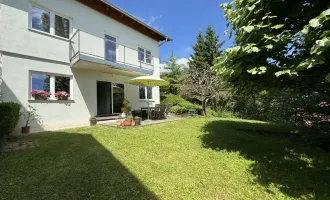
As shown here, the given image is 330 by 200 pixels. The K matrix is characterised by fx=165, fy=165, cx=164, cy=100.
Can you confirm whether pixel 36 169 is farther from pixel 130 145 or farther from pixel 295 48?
pixel 295 48

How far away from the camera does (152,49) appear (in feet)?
47.3

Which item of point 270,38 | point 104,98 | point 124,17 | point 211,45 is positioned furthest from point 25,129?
point 211,45

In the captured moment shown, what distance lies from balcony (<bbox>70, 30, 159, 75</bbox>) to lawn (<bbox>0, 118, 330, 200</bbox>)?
174 inches

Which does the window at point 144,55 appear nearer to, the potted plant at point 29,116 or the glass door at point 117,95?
the glass door at point 117,95

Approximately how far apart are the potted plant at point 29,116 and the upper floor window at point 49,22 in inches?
147

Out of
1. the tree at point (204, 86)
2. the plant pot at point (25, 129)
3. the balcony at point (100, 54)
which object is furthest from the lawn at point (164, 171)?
the tree at point (204, 86)

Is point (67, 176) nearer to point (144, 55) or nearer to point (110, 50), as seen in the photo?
point (110, 50)

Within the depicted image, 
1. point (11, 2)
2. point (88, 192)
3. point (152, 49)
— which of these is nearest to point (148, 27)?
point (152, 49)

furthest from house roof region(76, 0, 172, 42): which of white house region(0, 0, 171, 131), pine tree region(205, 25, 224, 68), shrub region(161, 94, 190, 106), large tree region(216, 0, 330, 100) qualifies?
large tree region(216, 0, 330, 100)

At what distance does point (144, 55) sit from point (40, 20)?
7.25 meters

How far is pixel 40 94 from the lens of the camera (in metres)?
7.56

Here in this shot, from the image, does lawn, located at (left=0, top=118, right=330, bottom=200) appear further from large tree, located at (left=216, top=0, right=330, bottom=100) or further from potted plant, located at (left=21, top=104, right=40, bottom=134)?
potted plant, located at (left=21, top=104, right=40, bottom=134)

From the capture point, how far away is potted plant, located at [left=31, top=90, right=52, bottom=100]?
7.37 metres

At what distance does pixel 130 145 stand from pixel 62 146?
2.06 m
